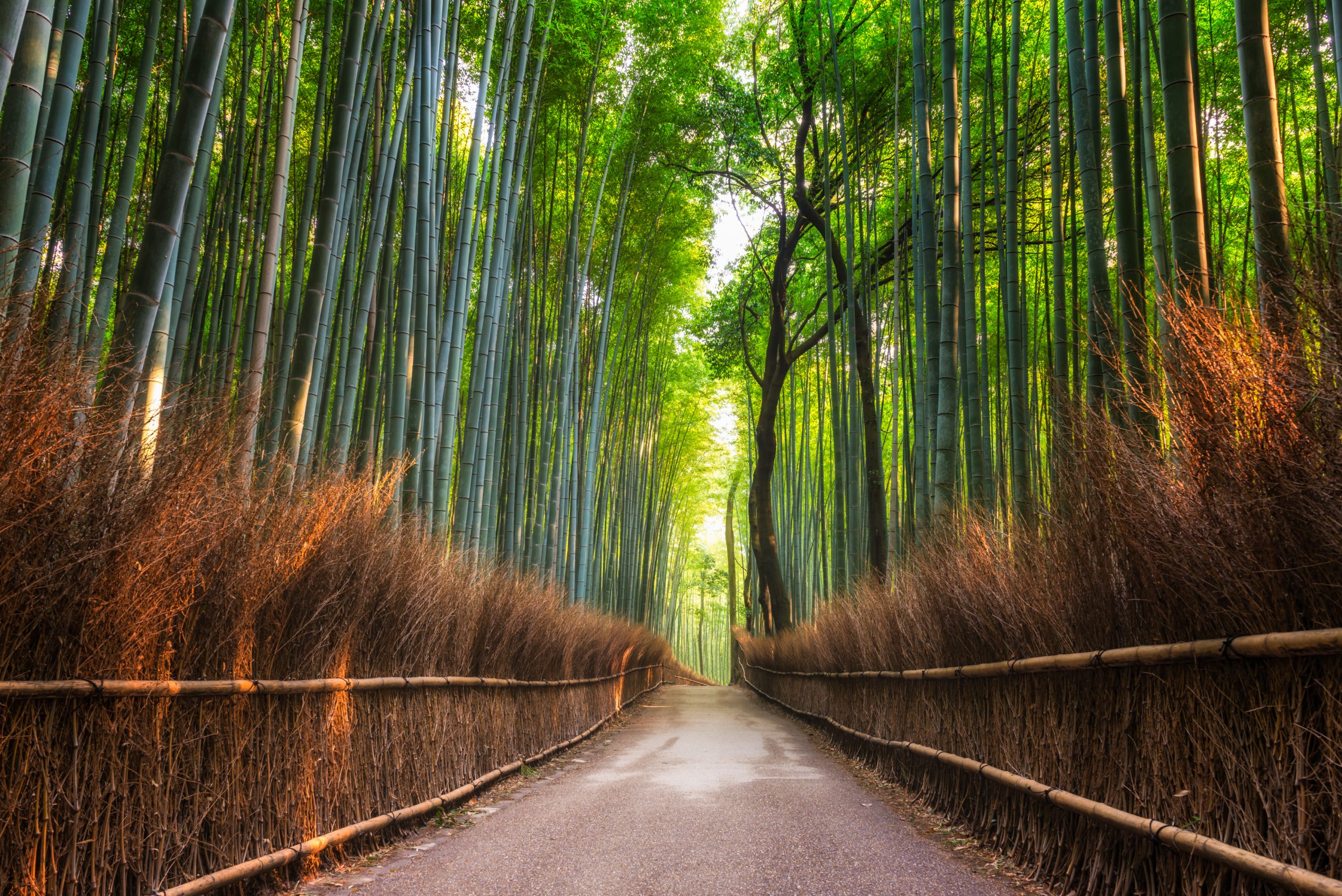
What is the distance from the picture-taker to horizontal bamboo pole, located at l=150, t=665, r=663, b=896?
202cm

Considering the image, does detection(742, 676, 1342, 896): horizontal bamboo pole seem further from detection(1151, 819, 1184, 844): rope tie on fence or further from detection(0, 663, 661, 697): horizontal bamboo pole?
detection(0, 663, 661, 697): horizontal bamboo pole

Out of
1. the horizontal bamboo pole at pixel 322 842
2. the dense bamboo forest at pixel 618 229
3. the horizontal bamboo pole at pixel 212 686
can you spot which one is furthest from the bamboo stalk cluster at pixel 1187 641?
the horizontal bamboo pole at pixel 212 686

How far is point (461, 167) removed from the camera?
8.05m

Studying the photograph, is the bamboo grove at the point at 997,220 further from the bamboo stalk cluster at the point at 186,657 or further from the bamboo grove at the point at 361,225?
the bamboo stalk cluster at the point at 186,657

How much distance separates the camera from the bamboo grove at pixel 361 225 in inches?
104

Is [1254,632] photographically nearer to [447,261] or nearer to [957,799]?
[957,799]

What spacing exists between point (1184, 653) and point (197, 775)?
2.41 metres

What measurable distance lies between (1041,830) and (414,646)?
8.16ft

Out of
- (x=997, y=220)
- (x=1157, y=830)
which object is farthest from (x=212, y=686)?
(x=997, y=220)

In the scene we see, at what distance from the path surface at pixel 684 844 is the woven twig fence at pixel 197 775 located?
0.27m

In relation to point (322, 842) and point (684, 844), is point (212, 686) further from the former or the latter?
point (684, 844)

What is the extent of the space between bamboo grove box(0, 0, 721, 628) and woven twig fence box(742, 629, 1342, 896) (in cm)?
248

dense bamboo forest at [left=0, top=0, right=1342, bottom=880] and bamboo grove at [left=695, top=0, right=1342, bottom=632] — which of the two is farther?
bamboo grove at [left=695, top=0, right=1342, bottom=632]

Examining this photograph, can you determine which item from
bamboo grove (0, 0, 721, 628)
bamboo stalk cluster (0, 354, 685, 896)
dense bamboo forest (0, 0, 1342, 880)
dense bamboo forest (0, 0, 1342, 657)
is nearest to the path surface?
dense bamboo forest (0, 0, 1342, 880)
